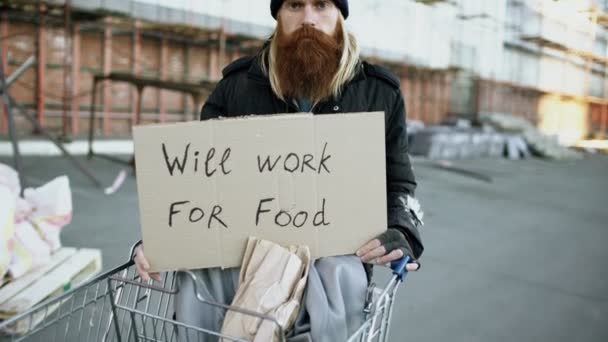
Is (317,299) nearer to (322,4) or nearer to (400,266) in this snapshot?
(400,266)

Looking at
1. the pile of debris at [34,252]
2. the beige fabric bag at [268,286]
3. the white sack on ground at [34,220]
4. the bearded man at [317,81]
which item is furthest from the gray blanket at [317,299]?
the white sack on ground at [34,220]

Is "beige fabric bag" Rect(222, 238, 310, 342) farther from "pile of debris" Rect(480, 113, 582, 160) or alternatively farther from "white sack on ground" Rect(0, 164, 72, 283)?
"pile of debris" Rect(480, 113, 582, 160)

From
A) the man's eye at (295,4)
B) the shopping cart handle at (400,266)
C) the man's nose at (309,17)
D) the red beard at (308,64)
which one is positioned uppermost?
the man's eye at (295,4)

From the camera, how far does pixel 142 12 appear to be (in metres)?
11.4

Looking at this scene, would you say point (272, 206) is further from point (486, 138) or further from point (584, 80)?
point (584, 80)

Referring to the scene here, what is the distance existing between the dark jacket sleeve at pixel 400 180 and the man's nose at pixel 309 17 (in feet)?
1.24

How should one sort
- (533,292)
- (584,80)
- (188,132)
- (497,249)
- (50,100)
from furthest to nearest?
1. (584,80)
2. (50,100)
3. (497,249)
4. (533,292)
5. (188,132)

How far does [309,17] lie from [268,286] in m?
0.95

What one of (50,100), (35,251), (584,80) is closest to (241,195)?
(35,251)

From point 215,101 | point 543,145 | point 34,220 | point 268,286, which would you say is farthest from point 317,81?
point 543,145

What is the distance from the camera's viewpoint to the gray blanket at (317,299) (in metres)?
1.16

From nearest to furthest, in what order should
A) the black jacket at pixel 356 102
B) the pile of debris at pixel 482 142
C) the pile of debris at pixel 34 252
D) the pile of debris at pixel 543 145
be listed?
the black jacket at pixel 356 102 → the pile of debris at pixel 34 252 → the pile of debris at pixel 482 142 → the pile of debris at pixel 543 145

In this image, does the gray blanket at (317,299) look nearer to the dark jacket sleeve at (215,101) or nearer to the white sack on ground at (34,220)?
the dark jacket sleeve at (215,101)

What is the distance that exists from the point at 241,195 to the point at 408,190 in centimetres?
64
